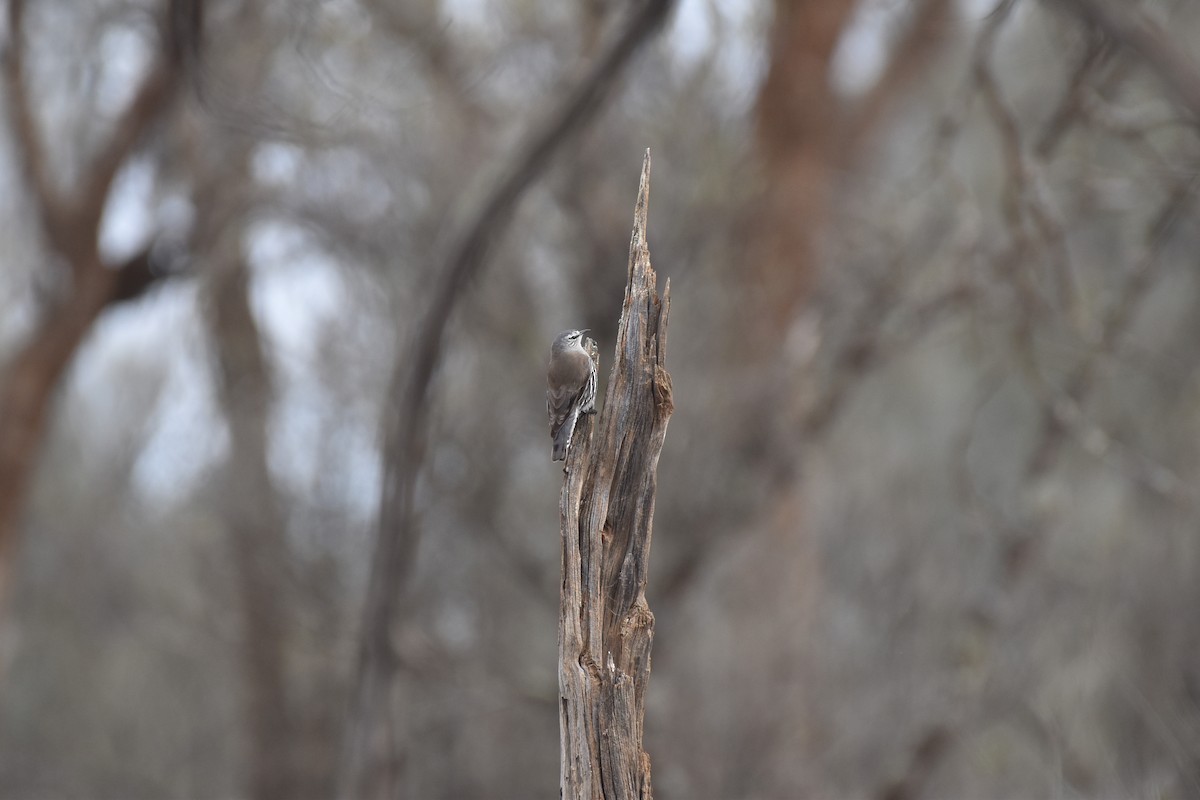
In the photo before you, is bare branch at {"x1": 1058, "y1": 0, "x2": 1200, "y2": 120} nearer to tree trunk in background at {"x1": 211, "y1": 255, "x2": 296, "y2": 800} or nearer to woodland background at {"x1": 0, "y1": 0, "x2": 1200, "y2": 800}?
woodland background at {"x1": 0, "y1": 0, "x2": 1200, "y2": 800}

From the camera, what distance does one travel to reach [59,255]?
8289 mm

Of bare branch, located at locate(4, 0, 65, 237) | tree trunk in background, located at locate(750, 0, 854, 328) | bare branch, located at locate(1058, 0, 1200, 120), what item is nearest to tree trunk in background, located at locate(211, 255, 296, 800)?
→ bare branch, located at locate(4, 0, 65, 237)

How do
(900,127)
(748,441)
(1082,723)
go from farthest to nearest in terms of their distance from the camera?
(900,127) → (748,441) → (1082,723)

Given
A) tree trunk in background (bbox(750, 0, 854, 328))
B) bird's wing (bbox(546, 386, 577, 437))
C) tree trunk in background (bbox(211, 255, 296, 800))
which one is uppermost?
Result: tree trunk in background (bbox(750, 0, 854, 328))

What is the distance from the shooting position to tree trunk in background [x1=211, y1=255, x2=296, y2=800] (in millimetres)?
9344

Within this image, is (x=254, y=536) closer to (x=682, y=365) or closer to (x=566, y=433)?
(x=682, y=365)

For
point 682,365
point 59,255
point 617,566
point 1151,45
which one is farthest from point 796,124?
point 1151,45

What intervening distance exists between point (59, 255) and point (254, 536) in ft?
8.65

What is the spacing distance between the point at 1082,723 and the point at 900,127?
7.57 meters

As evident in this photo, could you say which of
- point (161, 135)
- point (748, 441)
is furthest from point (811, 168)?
point (161, 135)

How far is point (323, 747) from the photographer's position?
11203mm

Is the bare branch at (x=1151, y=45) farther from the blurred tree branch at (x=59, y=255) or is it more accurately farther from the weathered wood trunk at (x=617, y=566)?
the blurred tree branch at (x=59, y=255)

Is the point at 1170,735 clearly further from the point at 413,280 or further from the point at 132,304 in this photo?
the point at 132,304

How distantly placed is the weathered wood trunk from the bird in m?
0.07
